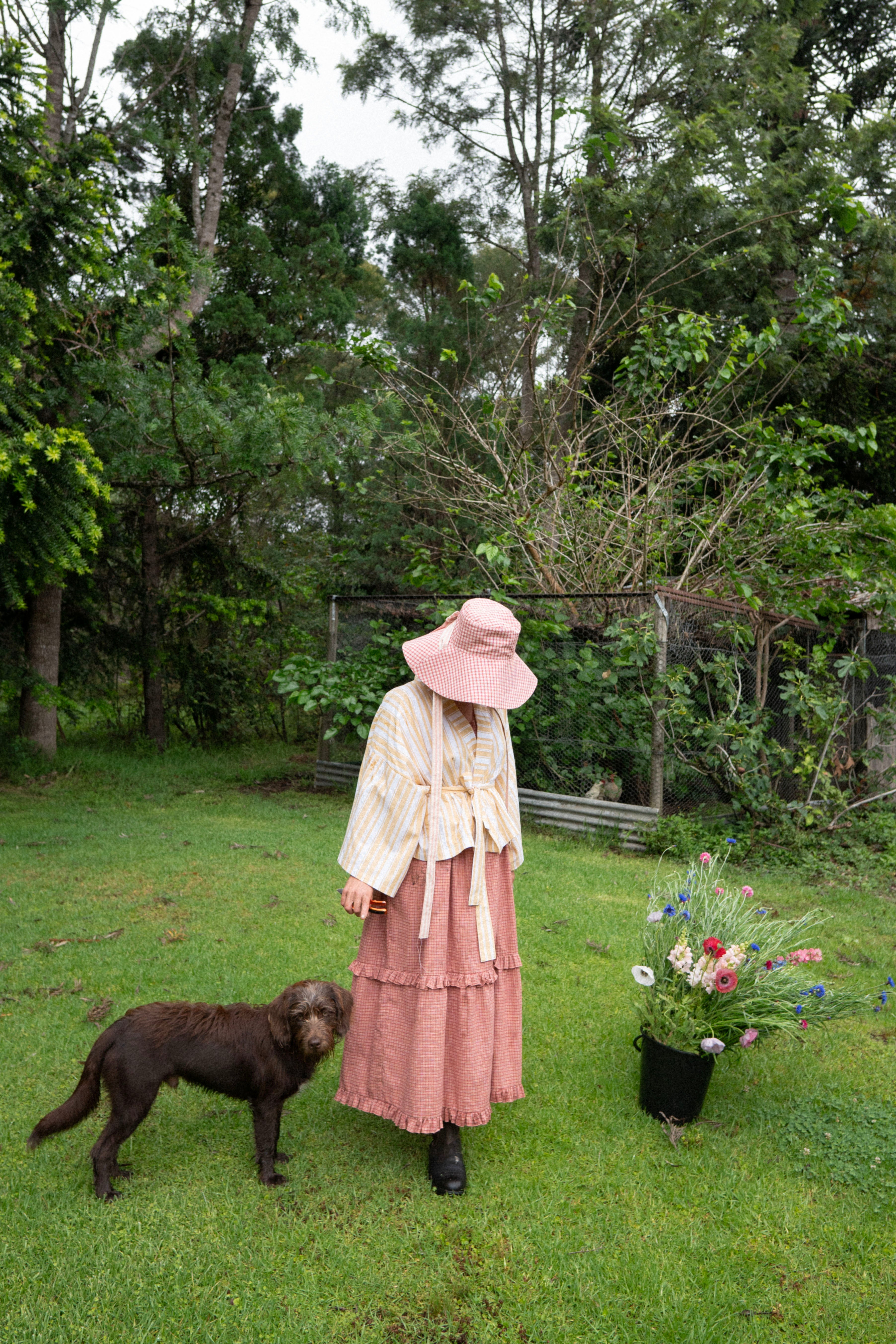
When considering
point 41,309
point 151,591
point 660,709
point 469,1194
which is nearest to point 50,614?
point 151,591

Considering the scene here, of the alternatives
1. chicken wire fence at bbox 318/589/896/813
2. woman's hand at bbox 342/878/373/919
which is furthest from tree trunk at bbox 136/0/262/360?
woman's hand at bbox 342/878/373/919

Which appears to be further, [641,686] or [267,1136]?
[641,686]

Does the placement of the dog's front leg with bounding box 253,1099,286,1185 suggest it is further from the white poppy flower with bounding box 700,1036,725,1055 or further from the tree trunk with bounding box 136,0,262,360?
the tree trunk with bounding box 136,0,262,360

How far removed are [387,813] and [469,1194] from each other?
47.3 inches

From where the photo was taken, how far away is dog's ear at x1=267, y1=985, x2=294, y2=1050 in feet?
9.02

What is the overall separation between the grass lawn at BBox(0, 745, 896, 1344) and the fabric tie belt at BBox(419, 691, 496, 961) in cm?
80

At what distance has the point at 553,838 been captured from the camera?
25.6 feet

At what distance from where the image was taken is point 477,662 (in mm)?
2916

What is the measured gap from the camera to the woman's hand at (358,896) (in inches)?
112

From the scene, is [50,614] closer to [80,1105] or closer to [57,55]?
[57,55]

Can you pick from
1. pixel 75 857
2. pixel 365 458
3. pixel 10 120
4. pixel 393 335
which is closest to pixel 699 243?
pixel 393 335

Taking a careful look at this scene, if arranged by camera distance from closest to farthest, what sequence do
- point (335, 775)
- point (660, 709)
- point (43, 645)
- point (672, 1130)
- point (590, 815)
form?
point (672, 1130) → point (660, 709) → point (590, 815) → point (43, 645) → point (335, 775)

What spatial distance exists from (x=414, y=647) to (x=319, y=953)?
7.87 ft

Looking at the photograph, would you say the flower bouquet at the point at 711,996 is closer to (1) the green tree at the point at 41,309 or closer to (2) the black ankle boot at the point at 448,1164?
(2) the black ankle boot at the point at 448,1164
